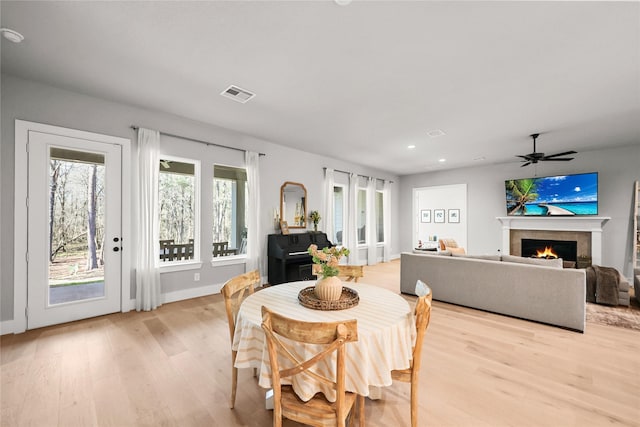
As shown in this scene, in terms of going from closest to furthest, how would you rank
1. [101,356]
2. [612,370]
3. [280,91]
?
[612,370], [101,356], [280,91]

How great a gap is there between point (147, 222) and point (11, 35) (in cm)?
221

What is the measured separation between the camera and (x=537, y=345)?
276 cm

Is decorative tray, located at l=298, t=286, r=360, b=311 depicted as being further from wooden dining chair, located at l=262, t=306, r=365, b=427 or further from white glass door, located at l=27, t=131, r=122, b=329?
white glass door, located at l=27, t=131, r=122, b=329

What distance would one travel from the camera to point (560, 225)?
6051 millimetres

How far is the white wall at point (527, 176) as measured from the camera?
17.7ft

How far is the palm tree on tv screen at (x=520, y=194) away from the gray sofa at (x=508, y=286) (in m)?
3.65

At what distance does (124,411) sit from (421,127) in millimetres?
4754

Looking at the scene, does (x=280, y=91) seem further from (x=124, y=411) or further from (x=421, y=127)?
(x=124, y=411)

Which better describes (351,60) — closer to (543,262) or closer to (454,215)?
(543,262)

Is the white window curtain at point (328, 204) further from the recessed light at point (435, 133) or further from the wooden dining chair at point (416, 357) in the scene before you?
the wooden dining chair at point (416, 357)

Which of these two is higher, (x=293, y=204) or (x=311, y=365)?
(x=293, y=204)

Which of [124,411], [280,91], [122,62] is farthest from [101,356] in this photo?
[280,91]

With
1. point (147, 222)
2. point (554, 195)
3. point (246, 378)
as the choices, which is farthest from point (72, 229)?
point (554, 195)

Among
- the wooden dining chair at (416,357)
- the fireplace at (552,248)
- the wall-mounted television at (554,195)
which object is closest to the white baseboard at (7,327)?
the wooden dining chair at (416,357)
